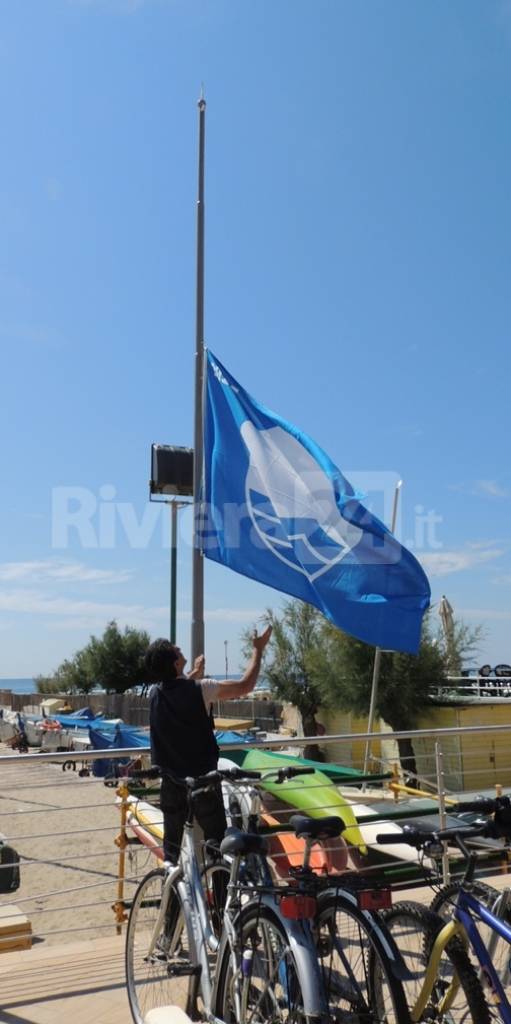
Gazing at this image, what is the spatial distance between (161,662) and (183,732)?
374 millimetres

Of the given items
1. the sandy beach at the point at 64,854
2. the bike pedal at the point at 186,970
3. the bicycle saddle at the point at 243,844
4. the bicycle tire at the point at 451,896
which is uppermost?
the bicycle saddle at the point at 243,844

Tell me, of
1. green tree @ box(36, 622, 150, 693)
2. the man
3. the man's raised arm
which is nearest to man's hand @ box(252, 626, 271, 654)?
the man's raised arm

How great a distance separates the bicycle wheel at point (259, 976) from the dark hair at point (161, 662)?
4.62 ft

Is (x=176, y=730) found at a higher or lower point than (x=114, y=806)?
higher

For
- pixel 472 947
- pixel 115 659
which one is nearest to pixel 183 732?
pixel 472 947

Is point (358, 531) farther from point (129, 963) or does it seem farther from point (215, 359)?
point (129, 963)

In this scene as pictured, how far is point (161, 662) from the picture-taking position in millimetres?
4336

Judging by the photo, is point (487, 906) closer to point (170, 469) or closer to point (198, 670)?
point (198, 670)

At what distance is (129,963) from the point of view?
4.04 meters

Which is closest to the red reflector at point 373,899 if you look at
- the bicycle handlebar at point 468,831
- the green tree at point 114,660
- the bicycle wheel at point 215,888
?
the bicycle handlebar at point 468,831

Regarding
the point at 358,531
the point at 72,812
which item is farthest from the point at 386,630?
the point at 72,812

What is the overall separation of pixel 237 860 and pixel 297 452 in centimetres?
513

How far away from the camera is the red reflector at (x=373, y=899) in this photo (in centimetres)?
299

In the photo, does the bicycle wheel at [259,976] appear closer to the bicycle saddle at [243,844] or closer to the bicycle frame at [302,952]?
the bicycle frame at [302,952]
